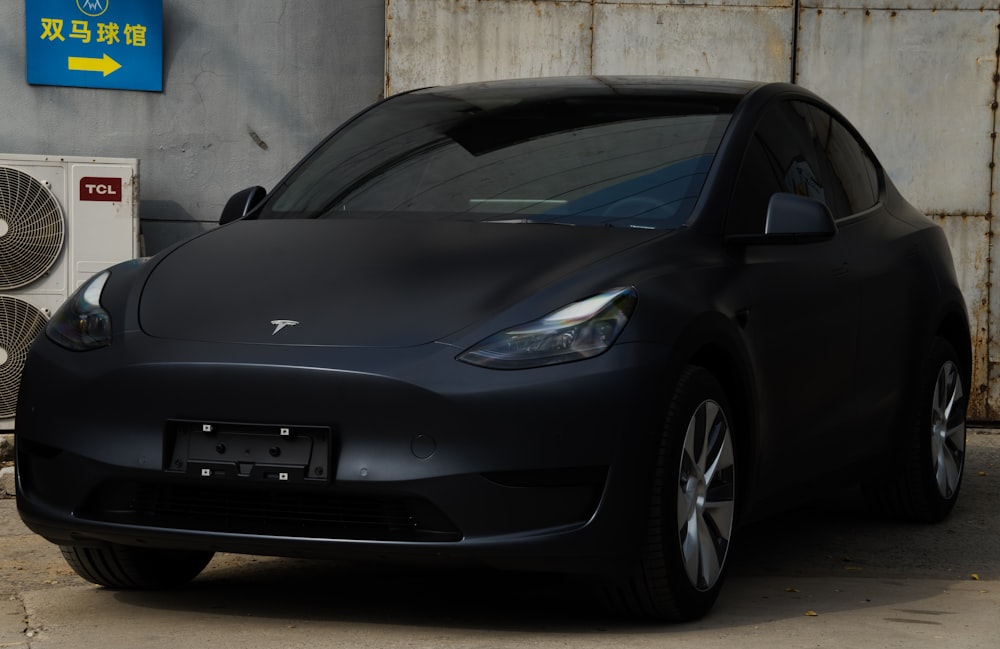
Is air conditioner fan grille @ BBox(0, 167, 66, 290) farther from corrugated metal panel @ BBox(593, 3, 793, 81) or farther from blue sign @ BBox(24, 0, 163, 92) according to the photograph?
corrugated metal panel @ BBox(593, 3, 793, 81)

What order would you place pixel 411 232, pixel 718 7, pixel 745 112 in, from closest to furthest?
pixel 411 232 < pixel 745 112 < pixel 718 7

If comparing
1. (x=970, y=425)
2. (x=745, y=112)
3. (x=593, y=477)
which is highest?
(x=745, y=112)

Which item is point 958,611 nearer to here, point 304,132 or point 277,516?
point 277,516

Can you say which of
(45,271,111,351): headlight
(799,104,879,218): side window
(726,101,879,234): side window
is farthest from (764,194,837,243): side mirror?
(45,271,111,351): headlight

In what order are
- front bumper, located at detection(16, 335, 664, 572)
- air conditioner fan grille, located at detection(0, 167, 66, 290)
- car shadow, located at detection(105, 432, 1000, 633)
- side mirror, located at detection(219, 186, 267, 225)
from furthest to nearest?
air conditioner fan grille, located at detection(0, 167, 66, 290) < side mirror, located at detection(219, 186, 267, 225) < car shadow, located at detection(105, 432, 1000, 633) < front bumper, located at detection(16, 335, 664, 572)

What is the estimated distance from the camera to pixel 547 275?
13.4 feet

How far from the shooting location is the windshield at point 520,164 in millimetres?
4672

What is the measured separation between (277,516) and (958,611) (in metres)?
2.01

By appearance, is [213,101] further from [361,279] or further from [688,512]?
[688,512]

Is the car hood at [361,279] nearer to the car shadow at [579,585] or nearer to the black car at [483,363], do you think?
the black car at [483,363]

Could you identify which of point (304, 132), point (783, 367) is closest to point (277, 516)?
point (783, 367)

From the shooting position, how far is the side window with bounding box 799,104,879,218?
570 cm

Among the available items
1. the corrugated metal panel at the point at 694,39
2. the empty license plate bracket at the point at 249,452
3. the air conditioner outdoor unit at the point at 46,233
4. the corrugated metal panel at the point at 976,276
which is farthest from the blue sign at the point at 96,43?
the empty license plate bracket at the point at 249,452

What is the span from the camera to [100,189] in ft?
26.5
